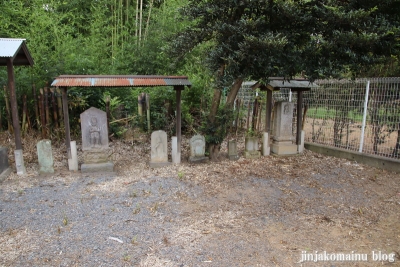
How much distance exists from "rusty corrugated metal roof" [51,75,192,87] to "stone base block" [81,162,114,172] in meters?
1.47

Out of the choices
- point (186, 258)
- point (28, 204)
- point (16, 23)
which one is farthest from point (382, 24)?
point (16, 23)

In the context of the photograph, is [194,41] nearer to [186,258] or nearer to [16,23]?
[186,258]

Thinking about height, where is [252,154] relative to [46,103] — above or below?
below

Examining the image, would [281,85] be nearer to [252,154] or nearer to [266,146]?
[266,146]

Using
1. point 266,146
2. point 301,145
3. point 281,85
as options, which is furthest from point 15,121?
point 301,145

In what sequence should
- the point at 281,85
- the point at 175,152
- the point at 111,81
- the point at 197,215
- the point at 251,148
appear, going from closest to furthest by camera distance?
the point at 197,215
the point at 111,81
the point at 175,152
the point at 281,85
the point at 251,148

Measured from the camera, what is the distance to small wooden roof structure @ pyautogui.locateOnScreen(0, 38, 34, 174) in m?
4.37

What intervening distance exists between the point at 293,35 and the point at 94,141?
399cm

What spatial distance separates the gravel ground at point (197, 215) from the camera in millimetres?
2678

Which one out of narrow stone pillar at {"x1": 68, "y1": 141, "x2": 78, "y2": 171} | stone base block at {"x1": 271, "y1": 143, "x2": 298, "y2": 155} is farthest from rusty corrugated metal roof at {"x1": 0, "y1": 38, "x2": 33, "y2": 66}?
stone base block at {"x1": 271, "y1": 143, "x2": 298, "y2": 155}

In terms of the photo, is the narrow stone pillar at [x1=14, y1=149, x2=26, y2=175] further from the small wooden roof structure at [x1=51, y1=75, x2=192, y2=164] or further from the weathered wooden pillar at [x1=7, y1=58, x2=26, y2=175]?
the small wooden roof structure at [x1=51, y1=75, x2=192, y2=164]

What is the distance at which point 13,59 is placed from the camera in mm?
4684

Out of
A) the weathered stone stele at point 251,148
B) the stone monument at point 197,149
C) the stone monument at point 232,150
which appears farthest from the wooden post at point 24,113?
the weathered stone stele at point 251,148

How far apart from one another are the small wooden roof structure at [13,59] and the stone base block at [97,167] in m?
1.04
